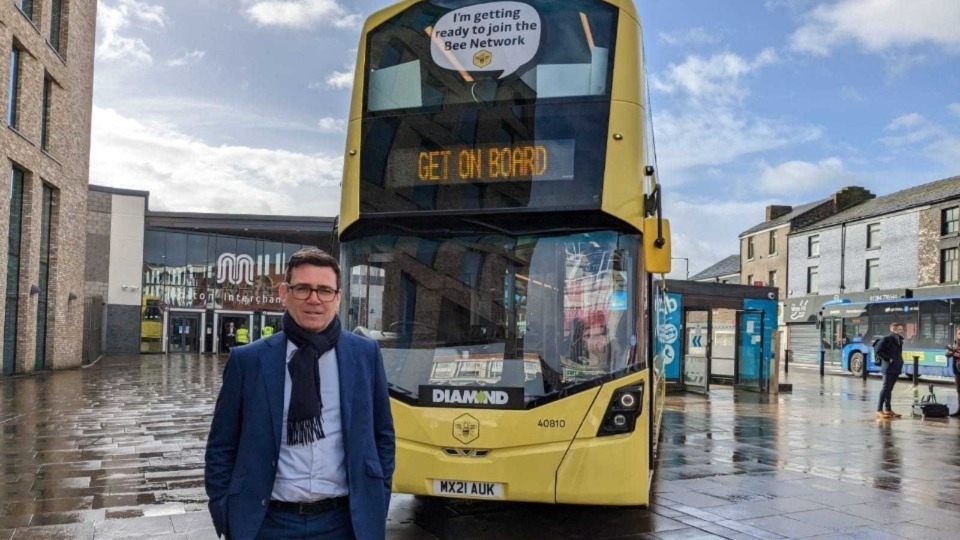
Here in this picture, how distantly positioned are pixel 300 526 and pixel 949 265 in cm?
4033

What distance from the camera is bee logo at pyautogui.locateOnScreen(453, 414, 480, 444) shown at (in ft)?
17.7

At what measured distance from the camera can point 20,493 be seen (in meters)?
6.82

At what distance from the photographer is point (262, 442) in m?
2.69

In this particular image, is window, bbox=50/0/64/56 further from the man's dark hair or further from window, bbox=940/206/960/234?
window, bbox=940/206/960/234

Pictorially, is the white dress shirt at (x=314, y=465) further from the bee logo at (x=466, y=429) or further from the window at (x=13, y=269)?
the window at (x=13, y=269)

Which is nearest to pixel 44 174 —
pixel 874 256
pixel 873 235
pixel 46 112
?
pixel 46 112

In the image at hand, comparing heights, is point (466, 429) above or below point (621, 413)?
below

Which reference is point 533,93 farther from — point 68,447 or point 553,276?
point 68,447

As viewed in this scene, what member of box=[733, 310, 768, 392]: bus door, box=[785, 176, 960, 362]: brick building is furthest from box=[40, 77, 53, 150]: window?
box=[785, 176, 960, 362]: brick building

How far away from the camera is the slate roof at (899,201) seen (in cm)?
3706

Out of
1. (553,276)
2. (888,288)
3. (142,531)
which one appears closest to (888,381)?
(553,276)

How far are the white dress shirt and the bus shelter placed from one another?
14.9 m

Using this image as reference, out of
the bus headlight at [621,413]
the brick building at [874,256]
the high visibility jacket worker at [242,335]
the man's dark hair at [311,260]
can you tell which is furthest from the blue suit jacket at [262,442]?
the high visibility jacket worker at [242,335]

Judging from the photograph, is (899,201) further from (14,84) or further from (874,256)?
(14,84)
